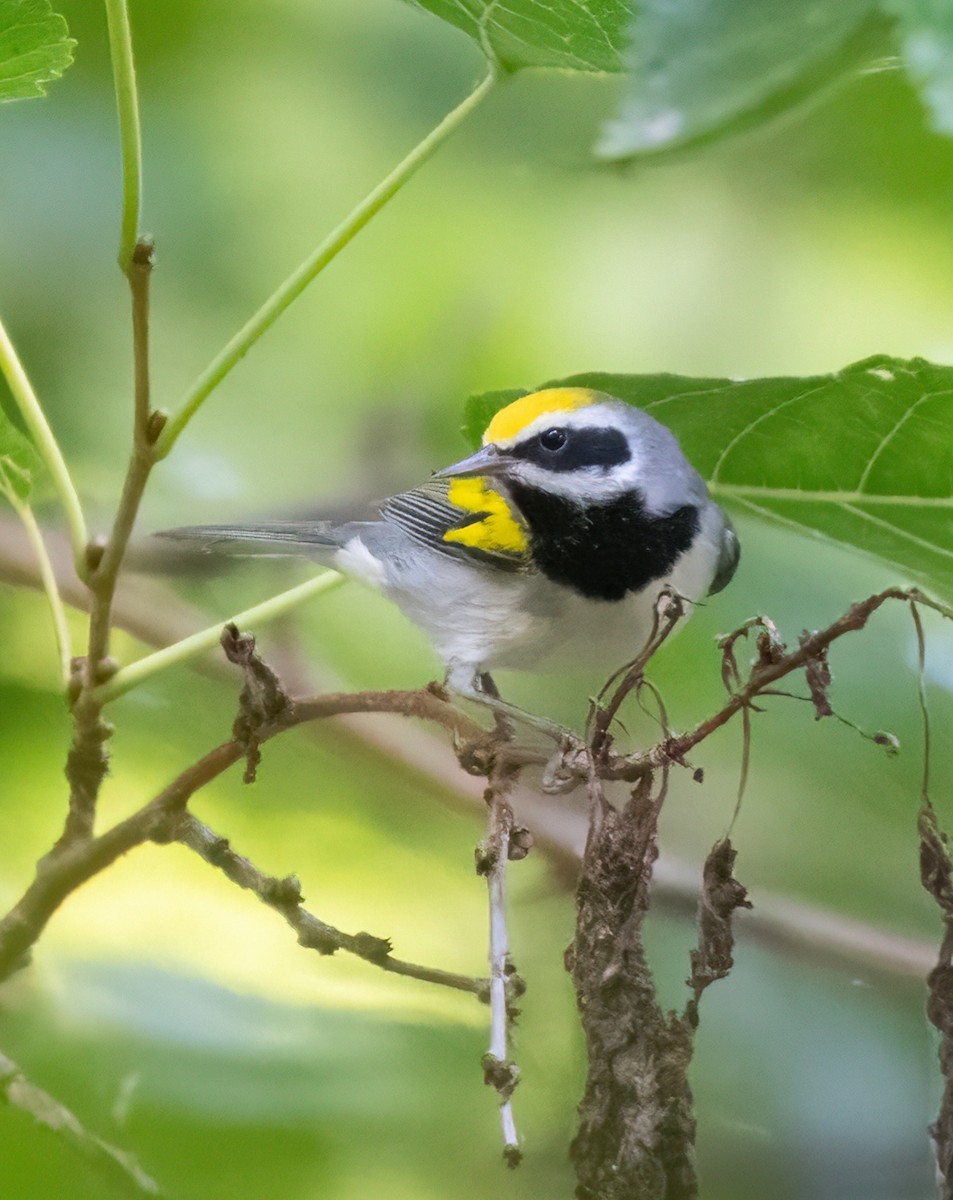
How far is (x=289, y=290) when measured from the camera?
53cm

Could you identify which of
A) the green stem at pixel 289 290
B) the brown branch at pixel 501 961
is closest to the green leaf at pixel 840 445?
the green stem at pixel 289 290

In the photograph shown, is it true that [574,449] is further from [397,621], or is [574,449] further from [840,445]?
[397,621]

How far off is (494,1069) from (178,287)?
78 cm

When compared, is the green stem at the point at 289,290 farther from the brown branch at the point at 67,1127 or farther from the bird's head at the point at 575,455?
the brown branch at the point at 67,1127

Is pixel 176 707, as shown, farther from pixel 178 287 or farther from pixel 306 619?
pixel 178 287

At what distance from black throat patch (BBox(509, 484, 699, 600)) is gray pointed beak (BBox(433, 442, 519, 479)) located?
0.02 m

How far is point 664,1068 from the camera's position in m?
0.38

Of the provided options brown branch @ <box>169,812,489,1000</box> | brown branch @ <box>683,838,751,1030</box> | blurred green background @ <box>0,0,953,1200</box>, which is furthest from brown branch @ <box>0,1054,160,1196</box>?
brown branch @ <box>683,838,751,1030</box>

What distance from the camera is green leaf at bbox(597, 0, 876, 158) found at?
251 millimetres

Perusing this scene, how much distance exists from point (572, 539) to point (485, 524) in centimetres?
6

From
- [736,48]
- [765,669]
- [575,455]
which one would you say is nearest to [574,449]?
[575,455]

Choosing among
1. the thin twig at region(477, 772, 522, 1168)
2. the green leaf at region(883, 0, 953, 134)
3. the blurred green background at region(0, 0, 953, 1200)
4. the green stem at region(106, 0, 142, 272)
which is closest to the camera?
the green leaf at region(883, 0, 953, 134)

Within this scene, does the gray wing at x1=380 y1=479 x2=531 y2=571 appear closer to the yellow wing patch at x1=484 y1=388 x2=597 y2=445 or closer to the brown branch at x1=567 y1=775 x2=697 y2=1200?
the yellow wing patch at x1=484 y1=388 x2=597 y2=445

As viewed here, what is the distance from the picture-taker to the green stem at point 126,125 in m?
0.48
